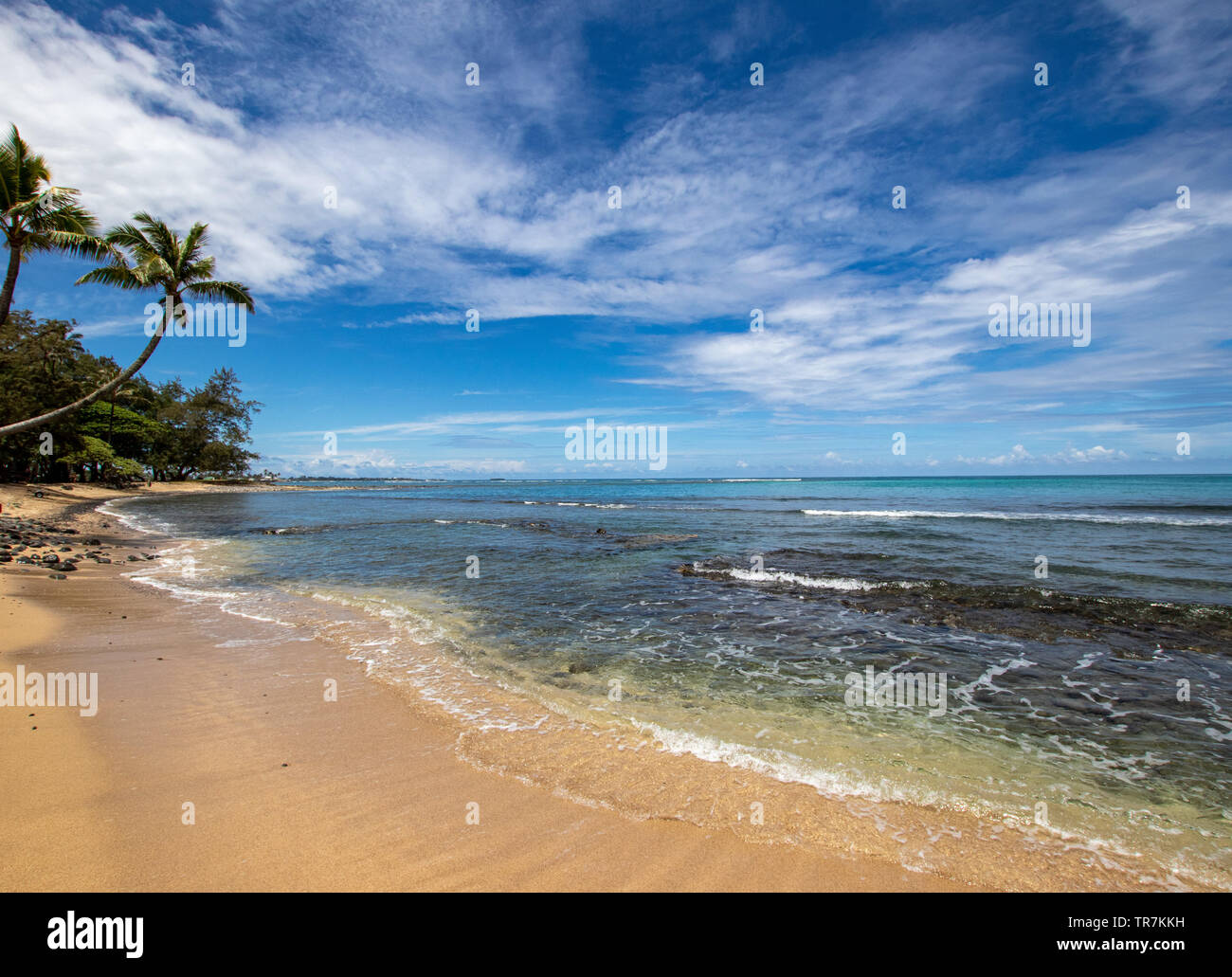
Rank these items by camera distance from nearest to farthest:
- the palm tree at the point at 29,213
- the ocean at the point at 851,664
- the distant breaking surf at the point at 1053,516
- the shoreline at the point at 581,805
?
the shoreline at the point at 581,805 → the ocean at the point at 851,664 → the palm tree at the point at 29,213 → the distant breaking surf at the point at 1053,516

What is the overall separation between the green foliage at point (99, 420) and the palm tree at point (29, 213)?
25.9 ft

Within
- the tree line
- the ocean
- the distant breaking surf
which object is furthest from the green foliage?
the distant breaking surf

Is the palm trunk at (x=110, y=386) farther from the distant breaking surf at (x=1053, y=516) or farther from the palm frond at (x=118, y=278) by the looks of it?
→ the distant breaking surf at (x=1053, y=516)

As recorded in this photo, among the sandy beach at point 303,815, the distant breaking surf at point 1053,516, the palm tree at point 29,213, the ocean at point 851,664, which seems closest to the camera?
the sandy beach at point 303,815

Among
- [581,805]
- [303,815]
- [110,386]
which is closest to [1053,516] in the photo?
[581,805]

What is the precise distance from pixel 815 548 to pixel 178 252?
29.7 m

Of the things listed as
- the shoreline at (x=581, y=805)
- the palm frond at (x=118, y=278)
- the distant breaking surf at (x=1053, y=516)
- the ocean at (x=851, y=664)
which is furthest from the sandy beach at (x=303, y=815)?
the distant breaking surf at (x=1053, y=516)

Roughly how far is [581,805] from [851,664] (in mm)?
5693

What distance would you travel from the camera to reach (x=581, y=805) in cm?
436

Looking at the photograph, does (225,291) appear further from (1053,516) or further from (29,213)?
(1053,516)

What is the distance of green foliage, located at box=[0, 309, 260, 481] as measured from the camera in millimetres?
42062

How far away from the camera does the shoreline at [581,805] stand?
3.59 meters

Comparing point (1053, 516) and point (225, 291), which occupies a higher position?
point (225, 291)
